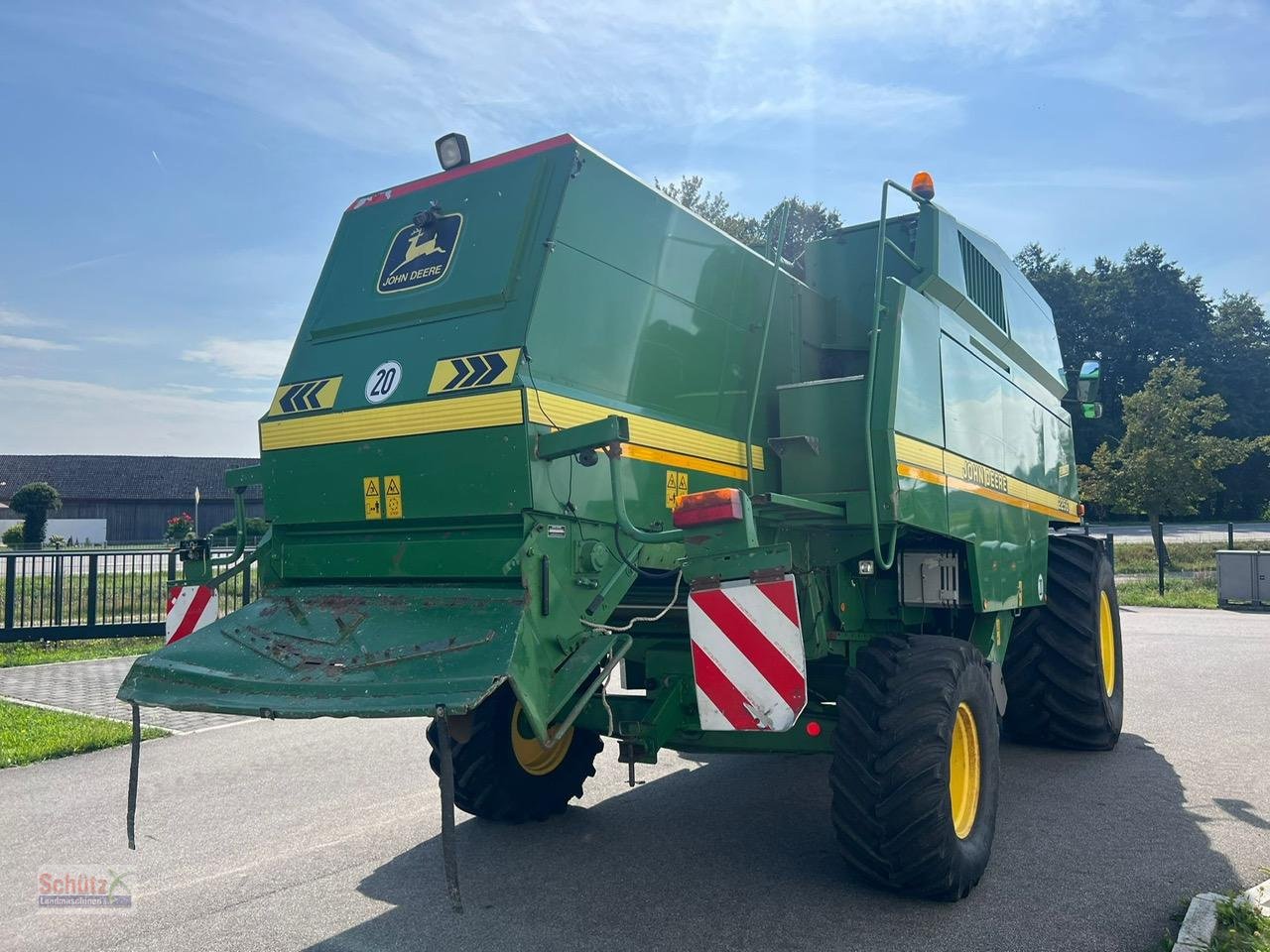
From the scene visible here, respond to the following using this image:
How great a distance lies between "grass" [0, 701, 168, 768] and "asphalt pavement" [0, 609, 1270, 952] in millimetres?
241

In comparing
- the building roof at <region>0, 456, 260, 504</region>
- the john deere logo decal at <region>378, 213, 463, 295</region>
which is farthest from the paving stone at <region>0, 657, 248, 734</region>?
the building roof at <region>0, 456, 260, 504</region>

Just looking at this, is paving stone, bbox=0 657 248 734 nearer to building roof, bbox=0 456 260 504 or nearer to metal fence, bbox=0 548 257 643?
metal fence, bbox=0 548 257 643

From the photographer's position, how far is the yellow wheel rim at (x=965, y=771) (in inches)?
173

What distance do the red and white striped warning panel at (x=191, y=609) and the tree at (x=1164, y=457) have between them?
2351 centimetres

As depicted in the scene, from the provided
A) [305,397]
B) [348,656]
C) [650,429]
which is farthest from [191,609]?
[650,429]

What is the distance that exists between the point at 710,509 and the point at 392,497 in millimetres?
1349

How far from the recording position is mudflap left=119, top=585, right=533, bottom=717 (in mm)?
3281

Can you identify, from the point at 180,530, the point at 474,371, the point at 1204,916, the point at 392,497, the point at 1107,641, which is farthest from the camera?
the point at 1107,641

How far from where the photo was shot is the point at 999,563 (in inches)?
220

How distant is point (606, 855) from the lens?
4.70 m

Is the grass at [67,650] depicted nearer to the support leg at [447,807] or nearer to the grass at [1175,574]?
the support leg at [447,807]

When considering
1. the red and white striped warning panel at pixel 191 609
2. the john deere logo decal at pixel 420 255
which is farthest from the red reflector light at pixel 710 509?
the red and white striped warning panel at pixel 191 609

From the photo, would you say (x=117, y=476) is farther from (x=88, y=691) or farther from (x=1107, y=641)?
(x=1107, y=641)

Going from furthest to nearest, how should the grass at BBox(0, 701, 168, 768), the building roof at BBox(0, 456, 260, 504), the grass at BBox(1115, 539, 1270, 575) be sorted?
1. the building roof at BBox(0, 456, 260, 504)
2. the grass at BBox(1115, 539, 1270, 575)
3. the grass at BBox(0, 701, 168, 768)
